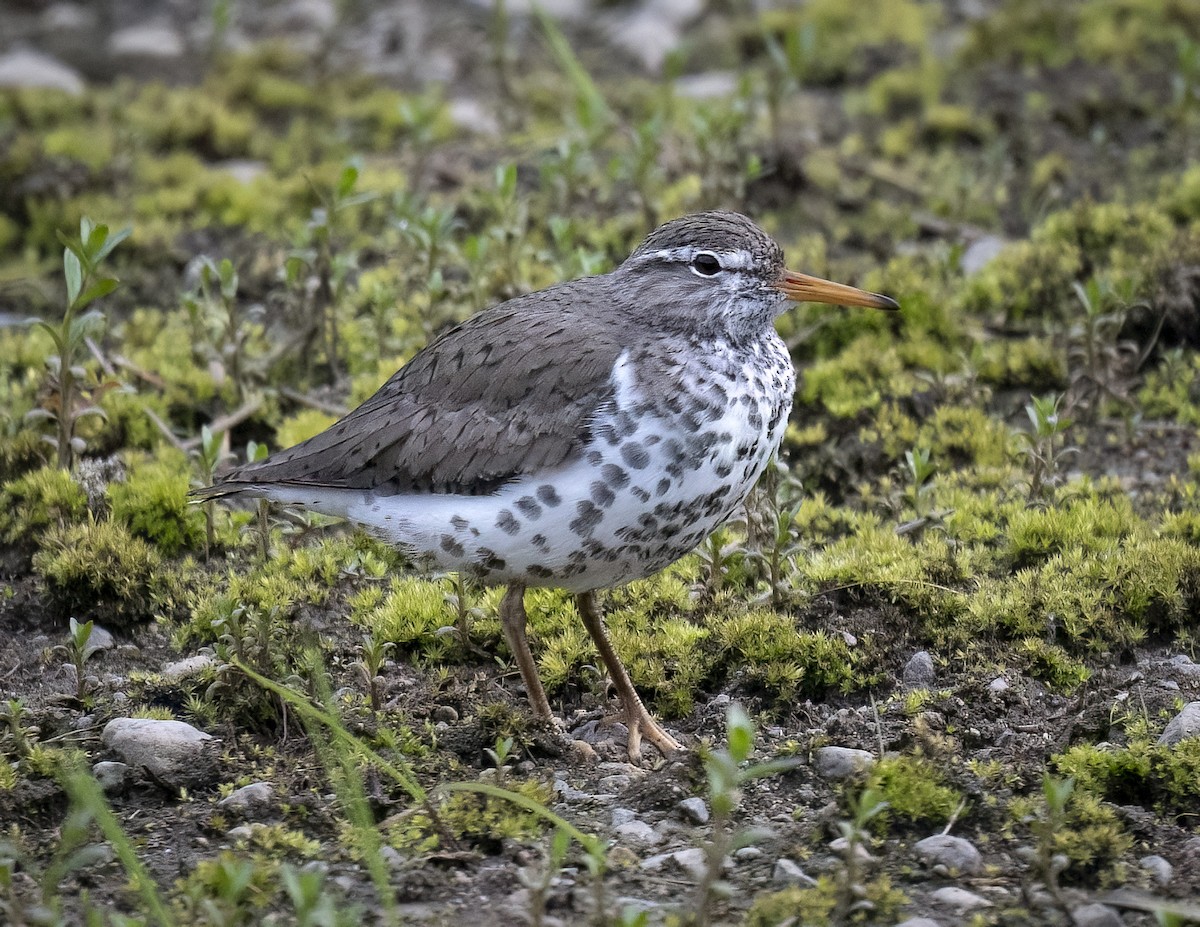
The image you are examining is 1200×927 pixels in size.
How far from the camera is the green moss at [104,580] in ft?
21.7

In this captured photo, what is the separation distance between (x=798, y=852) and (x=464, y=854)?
3.76 ft

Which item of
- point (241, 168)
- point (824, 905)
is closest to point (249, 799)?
point (824, 905)

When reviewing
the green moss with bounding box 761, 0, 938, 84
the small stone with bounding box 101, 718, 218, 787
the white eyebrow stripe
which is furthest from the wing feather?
the green moss with bounding box 761, 0, 938, 84

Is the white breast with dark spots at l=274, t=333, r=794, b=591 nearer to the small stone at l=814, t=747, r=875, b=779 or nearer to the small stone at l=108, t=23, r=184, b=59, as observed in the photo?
the small stone at l=814, t=747, r=875, b=779

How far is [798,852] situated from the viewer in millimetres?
4957

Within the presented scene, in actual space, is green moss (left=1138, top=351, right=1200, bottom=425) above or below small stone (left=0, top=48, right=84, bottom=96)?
below

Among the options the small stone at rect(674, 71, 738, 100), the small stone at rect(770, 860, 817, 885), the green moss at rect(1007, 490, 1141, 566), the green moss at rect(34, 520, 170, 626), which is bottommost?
the small stone at rect(770, 860, 817, 885)

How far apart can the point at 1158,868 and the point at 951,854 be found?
0.66 m

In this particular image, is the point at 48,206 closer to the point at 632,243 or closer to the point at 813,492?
the point at 632,243

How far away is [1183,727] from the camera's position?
5.35 m

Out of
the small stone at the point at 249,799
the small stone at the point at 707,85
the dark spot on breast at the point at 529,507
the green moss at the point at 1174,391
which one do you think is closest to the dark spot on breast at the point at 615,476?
the dark spot on breast at the point at 529,507

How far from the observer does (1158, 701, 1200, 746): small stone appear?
5.32m

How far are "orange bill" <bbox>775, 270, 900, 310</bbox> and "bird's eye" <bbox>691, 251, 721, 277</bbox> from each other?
28cm

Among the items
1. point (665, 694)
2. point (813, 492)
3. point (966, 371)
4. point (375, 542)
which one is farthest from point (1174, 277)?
point (375, 542)
